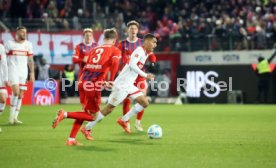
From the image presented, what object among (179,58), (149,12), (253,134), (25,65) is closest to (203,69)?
(179,58)

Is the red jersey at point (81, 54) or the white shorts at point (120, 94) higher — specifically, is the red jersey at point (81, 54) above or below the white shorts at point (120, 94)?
above

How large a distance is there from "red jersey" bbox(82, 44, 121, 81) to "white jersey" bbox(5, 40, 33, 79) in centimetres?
613

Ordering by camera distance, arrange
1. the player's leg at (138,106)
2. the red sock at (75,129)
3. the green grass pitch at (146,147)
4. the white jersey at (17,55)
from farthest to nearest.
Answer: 1. the white jersey at (17,55)
2. the player's leg at (138,106)
3. the red sock at (75,129)
4. the green grass pitch at (146,147)

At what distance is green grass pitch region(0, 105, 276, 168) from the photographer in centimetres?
964

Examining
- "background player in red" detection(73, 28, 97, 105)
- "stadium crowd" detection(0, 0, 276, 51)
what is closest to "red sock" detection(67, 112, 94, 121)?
"background player in red" detection(73, 28, 97, 105)

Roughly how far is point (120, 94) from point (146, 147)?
1.81 meters

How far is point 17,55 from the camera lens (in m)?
18.4

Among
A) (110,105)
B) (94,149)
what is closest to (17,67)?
(110,105)

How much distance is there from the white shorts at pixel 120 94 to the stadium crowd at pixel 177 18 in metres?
17.7

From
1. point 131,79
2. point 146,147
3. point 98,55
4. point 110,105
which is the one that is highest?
point 98,55

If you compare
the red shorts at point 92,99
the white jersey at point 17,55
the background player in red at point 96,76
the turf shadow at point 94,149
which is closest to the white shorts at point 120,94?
the background player in red at point 96,76

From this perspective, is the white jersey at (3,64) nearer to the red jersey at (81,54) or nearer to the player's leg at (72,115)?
the red jersey at (81,54)

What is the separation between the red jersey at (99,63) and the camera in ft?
41.1

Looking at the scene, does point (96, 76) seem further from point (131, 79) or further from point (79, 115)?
point (131, 79)
